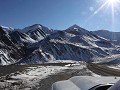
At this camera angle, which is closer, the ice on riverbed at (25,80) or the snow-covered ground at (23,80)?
the snow-covered ground at (23,80)

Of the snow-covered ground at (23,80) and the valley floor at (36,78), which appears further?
the valley floor at (36,78)

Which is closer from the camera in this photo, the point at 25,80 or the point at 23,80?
the point at 25,80

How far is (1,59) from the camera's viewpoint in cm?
15525

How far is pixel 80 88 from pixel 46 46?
632ft

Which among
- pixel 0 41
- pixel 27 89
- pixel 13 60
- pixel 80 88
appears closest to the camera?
Result: pixel 80 88

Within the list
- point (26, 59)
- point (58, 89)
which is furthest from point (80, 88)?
point (26, 59)

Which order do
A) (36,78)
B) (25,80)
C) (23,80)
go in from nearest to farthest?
(25,80), (23,80), (36,78)

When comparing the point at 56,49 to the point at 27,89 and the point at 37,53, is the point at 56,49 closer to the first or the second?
the point at 37,53

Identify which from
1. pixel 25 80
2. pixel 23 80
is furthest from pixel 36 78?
pixel 25 80

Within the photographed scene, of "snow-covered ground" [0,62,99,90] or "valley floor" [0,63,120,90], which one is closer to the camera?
"snow-covered ground" [0,62,99,90]

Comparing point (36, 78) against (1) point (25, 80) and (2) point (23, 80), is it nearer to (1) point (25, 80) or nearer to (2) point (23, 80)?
(2) point (23, 80)

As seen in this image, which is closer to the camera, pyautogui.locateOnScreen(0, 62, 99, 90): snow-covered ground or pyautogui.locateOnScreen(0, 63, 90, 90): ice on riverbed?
pyautogui.locateOnScreen(0, 62, 99, 90): snow-covered ground

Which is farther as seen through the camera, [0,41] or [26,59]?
[0,41]

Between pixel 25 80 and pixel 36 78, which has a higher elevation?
pixel 25 80
